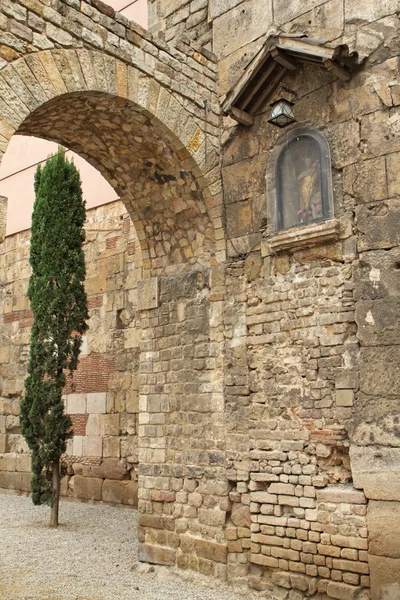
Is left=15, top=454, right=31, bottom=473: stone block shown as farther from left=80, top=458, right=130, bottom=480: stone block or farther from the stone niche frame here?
the stone niche frame

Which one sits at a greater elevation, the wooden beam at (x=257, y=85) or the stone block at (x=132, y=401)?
the wooden beam at (x=257, y=85)

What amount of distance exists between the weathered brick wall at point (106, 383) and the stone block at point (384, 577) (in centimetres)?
411

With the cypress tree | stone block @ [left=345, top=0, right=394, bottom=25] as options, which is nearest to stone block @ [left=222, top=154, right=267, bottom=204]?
stone block @ [left=345, top=0, right=394, bottom=25]

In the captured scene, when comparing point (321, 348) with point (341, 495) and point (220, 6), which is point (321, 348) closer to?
point (341, 495)

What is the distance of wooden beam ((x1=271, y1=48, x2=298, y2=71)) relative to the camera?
16.8 feet

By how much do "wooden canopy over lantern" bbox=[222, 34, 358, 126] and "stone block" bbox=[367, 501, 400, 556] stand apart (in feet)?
10.9

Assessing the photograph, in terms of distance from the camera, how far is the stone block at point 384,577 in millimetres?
4238

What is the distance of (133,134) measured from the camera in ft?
18.2

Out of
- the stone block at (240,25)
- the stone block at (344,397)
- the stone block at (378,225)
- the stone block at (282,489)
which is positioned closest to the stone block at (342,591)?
the stone block at (282,489)

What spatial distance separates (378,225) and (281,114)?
1.26 meters

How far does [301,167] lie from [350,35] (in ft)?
3.69

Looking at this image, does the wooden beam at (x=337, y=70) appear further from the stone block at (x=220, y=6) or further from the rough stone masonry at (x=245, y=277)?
the stone block at (x=220, y=6)

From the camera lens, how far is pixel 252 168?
5.59 metres

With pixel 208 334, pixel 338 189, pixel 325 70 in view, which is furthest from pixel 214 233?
pixel 325 70
